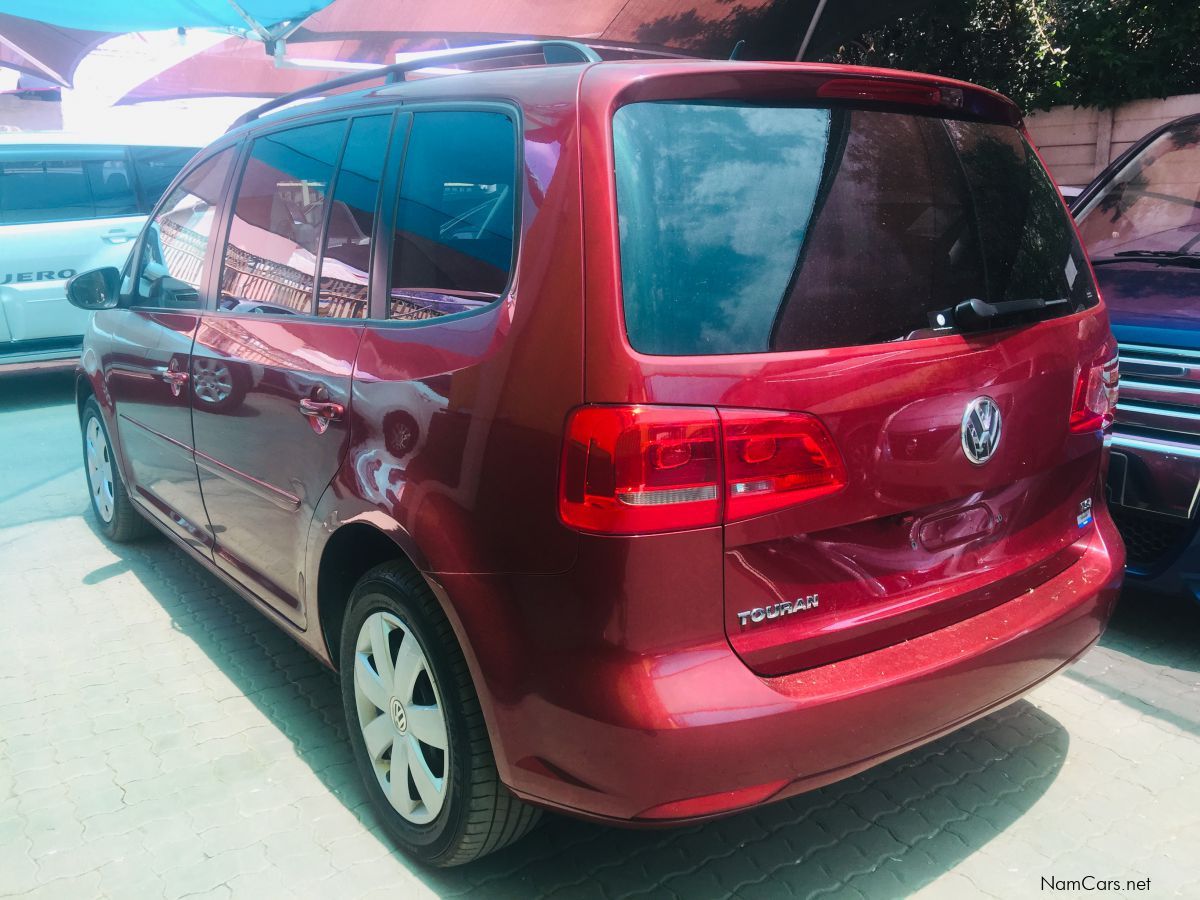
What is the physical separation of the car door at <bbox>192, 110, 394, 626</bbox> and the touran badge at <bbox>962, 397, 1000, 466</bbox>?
1436 millimetres

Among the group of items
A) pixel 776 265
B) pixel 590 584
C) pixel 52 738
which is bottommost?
pixel 52 738

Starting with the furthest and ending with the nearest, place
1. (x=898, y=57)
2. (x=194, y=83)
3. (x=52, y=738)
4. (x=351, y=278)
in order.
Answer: (x=194, y=83)
(x=898, y=57)
(x=52, y=738)
(x=351, y=278)

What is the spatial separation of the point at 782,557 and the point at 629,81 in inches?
38.5

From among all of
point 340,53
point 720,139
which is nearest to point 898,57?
point 340,53

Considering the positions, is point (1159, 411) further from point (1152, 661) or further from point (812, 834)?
point (812, 834)

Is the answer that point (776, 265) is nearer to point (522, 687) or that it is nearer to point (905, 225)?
point (905, 225)

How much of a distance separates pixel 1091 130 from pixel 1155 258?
5.28m

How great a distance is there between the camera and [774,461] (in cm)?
199

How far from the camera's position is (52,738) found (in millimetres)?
3273

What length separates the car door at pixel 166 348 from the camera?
3584 mm

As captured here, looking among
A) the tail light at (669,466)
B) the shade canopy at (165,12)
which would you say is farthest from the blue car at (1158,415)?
the shade canopy at (165,12)

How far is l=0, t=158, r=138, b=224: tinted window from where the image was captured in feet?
26.5

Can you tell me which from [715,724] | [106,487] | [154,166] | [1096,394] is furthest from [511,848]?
[154,166]

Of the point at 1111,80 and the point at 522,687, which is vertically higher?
the point at 1111,80
